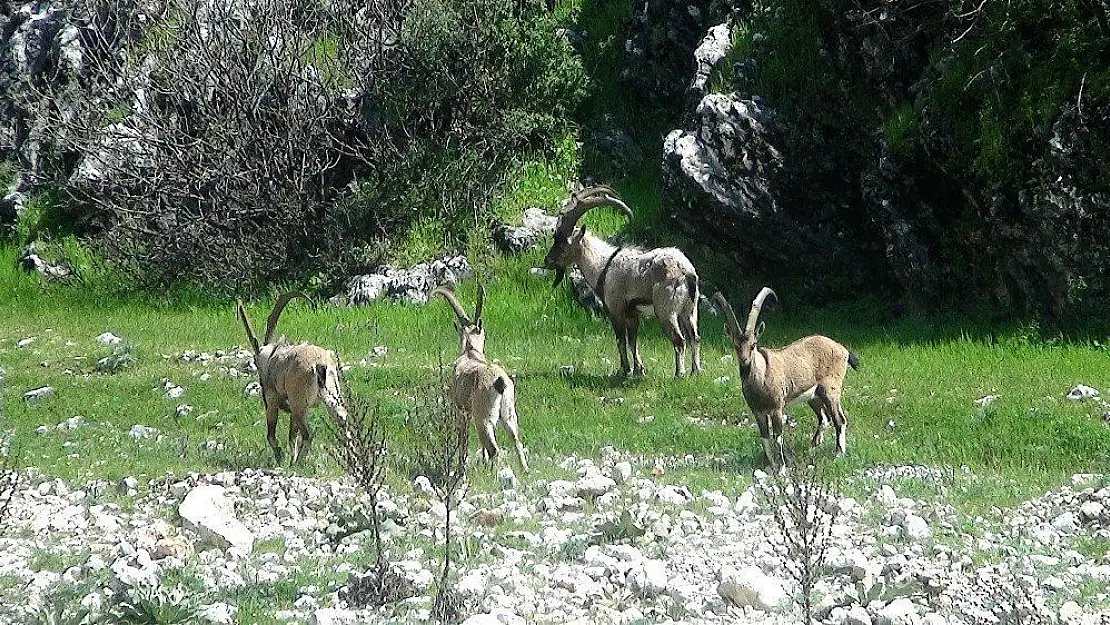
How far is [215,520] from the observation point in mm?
8344

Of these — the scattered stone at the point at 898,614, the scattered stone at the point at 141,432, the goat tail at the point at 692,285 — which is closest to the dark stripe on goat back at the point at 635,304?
the goat tail at the point at 692,285

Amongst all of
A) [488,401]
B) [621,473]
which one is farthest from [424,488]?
[621,473]

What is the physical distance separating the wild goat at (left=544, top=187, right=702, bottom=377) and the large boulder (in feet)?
23.8

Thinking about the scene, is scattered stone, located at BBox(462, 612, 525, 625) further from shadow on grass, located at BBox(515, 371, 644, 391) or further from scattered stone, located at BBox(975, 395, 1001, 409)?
shadow on grass, located at BBox(515, 371, 644, 391)

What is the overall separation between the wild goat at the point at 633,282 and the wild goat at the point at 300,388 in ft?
16.7

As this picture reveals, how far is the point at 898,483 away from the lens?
998 cm

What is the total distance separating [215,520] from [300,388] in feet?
9.34

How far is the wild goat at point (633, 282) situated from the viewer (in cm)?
1528

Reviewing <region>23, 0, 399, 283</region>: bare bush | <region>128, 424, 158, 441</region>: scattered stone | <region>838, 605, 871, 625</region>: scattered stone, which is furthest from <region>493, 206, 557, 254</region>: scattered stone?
<region>838, 605, 871, 625</region>: scattered stone

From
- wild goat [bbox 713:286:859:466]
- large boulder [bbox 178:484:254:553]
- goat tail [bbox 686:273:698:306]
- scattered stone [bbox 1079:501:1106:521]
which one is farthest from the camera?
goat tail [bbox 686:273:698:306]

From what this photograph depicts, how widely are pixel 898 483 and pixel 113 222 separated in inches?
704

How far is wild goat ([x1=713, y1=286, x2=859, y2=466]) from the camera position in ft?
35.7

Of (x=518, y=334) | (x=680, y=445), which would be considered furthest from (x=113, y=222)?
(x=680, y=445)

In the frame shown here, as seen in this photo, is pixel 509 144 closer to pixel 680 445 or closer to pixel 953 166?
pixel 953 166
